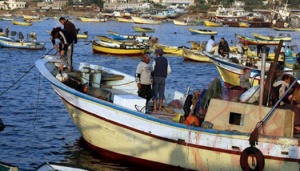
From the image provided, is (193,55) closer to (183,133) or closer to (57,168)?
(183,133)

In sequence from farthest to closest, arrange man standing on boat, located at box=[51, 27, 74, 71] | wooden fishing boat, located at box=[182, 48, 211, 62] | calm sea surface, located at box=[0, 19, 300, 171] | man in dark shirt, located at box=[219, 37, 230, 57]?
wooden fishing boat, located at box=[182, 48, 211, 62]
man in dark shirt, located at box=[219, 37, 230, 57]
man standing on boat, located at box=[51, 27, 74, 71]
calm sea surface, located at box=[0, 19, 300, 171]

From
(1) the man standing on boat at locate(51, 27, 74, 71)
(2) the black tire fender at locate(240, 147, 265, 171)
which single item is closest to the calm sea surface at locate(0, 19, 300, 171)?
(1) the man standing on boat at locate(51, 27, 74, 71)

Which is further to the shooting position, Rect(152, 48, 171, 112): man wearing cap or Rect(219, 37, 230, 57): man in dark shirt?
Rect(219, 37, 230, 57): man in dark shirt

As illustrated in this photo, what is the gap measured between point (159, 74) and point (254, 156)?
3963mm

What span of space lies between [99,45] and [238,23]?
96.9 m

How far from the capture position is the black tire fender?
1288 centimetres

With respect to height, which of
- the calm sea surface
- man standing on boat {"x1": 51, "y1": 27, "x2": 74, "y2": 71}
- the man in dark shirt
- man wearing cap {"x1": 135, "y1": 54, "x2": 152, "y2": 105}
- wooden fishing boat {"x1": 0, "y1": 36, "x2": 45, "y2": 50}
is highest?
man standing on boat {"x1": 51, "y1": 27, "x2": 74, "y2": 71}

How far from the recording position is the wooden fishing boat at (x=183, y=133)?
1308cm

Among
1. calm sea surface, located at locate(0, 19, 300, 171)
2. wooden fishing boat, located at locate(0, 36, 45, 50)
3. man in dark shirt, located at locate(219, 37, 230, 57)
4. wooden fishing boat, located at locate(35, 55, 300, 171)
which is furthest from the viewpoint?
wooden fishing boat, located at locate(0, 36, 45, 50)

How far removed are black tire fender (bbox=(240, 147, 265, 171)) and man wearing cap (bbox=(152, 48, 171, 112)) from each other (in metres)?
3.63

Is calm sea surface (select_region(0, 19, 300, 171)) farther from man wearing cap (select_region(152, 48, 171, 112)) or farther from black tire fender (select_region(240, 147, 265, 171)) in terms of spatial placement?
→ black tire fender (select_region(240, 147, 265, 171))

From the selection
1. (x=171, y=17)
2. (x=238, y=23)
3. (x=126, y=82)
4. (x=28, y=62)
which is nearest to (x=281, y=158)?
(x=126, y=82)

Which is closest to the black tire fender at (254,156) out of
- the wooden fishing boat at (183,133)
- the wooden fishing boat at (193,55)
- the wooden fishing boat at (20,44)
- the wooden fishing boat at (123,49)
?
the wooden fishing boat at (183,133)

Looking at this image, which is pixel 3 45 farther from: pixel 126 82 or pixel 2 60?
pixel 126 82
